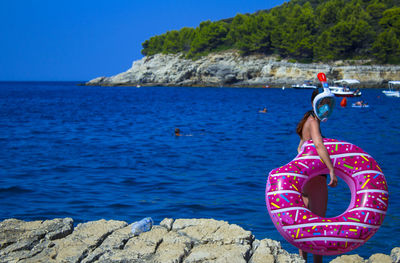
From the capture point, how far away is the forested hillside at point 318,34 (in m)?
80.8

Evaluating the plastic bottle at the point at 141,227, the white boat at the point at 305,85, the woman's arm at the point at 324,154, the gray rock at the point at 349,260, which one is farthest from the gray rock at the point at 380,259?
the white boat at the point at 305,85

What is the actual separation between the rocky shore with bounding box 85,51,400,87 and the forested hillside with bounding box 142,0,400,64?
3.16 metres

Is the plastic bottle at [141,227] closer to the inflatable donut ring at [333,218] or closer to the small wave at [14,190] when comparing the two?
the inflatable donut ring at [333,218]

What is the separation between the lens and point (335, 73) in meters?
76.8

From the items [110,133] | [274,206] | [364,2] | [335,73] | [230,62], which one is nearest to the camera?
[274,206]

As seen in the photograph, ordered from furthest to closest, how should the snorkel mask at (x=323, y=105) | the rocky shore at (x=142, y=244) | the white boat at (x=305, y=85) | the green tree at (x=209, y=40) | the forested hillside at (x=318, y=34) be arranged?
the green tree at (x=209, y=40)
the forested hillside at (x=318, y=34)
the white boat at (x=305, y=85)
the rocky shore at (x=142, y=244)
the snorkel mask at (x=323, y=105)

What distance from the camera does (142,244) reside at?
4.89 metres

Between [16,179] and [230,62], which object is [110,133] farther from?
[230,62]

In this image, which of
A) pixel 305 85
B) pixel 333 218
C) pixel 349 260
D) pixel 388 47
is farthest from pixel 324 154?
pixel 388 47

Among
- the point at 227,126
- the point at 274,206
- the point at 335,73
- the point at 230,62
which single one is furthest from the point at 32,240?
the point at 230,62

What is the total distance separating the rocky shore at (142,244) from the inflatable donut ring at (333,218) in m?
0.43

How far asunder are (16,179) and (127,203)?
4.09m

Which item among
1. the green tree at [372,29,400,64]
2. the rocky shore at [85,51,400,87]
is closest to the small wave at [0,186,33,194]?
the rocky shore at [85,51,400,87]

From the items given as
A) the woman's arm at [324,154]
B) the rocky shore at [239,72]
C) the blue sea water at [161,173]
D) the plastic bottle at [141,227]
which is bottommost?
the blue sea water at [161,173]
